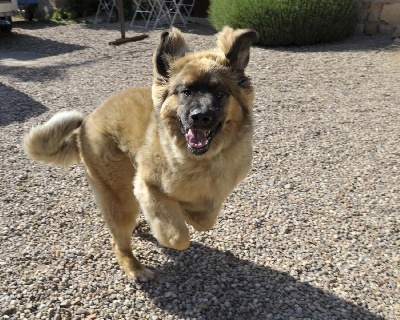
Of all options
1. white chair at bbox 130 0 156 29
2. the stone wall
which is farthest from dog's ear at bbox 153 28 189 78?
white chair at bbox 130 0 156 29

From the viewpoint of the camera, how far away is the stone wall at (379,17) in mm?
12539

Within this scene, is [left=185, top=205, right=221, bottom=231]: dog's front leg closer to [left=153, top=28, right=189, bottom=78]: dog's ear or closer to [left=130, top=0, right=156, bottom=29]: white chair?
[left=153, top=28, right=189, bottom=78]: dog's ear

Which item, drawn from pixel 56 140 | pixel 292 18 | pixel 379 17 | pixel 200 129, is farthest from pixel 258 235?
pixel 379 17

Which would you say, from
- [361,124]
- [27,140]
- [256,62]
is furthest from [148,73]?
[27,140]

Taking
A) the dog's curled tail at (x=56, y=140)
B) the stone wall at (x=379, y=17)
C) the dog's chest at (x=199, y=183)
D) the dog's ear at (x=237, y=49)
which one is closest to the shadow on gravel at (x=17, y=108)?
the dog's curled tail at (x=56, y=140)

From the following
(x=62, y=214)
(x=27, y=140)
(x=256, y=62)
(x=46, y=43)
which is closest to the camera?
(x=27, y=140)

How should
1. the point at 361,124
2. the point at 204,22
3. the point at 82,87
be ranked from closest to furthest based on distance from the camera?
1. the point at 361,124
2. the point at 82,87
3. the point at 204,22

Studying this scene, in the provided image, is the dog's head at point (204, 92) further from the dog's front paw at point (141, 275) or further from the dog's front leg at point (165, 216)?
the dog's front paw at point (141, 275)

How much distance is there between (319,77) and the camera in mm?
9484

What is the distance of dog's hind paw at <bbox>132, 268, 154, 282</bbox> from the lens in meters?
3.62

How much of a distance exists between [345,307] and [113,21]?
16016 millimetres

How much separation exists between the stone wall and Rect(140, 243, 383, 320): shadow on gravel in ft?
35.8

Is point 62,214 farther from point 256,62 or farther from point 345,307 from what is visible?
point 256,62

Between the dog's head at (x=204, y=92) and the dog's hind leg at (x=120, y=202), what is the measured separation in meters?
0.59
